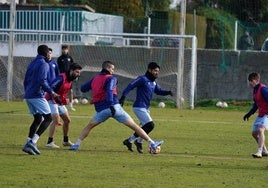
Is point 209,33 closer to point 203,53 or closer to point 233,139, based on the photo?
point 203,53

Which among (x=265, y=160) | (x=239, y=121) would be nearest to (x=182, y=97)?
(x=239, y=121)

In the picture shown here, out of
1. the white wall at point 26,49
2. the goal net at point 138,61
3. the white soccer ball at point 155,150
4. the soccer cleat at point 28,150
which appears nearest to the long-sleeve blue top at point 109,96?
the white soccer ball at point 155,150

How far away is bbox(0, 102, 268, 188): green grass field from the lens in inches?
522

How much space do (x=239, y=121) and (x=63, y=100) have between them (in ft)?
31.0

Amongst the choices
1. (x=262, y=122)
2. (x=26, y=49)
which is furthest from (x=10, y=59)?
(x=262, y=122)

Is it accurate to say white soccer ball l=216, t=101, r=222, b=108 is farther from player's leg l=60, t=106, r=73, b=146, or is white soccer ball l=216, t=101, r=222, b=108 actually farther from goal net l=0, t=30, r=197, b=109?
player's leg l=60, t=106, r=73, b=146

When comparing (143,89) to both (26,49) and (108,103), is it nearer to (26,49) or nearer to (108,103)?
(108,103)

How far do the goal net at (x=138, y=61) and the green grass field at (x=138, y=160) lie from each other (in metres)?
7.51

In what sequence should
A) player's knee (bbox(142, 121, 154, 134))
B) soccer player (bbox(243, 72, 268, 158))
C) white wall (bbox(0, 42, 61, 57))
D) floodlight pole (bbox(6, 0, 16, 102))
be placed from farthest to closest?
white wall (bbox(0, 42, 61, 57))
floodlight pole (bbox(6, 0, 16, 102))
player's knee (bbox(142, 121, 154, 134))
soccer player (bbox(243, 72, 268, 158))

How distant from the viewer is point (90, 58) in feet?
112

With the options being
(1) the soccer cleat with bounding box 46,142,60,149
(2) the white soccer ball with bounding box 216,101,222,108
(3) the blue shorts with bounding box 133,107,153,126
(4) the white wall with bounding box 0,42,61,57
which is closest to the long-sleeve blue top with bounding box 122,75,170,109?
(3) the blue shorts with bounding box 133,107,153,126

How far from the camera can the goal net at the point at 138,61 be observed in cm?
3241

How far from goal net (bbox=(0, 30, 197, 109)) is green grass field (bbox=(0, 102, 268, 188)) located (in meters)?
7.51

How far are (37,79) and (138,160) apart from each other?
245 centimetres
